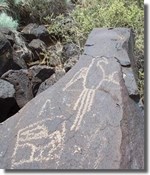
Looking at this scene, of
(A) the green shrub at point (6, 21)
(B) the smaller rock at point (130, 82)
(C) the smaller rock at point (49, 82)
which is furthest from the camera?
(A) the green shrub at point (6, 21)

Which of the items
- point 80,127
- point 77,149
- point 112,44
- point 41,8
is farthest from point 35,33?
point 77,149

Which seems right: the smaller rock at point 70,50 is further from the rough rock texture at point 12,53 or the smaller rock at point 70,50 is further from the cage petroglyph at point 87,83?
the cage petroglyph at point 87,83

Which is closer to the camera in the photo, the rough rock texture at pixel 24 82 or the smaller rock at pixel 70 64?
the rough rock texture at pixel 24 82

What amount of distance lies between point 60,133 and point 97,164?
1.10 ft

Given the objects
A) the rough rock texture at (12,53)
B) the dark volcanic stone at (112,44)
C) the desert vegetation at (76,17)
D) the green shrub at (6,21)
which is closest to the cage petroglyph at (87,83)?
the dark volcanic stone at (112,44)

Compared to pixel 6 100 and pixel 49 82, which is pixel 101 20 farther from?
pixel 6 100

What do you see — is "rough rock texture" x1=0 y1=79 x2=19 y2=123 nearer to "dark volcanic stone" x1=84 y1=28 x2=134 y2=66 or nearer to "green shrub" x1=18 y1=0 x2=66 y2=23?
"dark volcanic stone" x1=84 y1=28 x2=134 y2=66

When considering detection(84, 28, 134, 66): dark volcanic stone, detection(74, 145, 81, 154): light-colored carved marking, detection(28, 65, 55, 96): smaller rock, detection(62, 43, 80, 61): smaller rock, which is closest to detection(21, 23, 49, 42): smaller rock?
detection(62, 43, 80, 61): smaller rock

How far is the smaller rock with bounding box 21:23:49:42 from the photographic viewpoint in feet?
16.1

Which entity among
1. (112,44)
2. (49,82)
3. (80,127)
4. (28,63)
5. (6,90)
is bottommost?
(28,63)

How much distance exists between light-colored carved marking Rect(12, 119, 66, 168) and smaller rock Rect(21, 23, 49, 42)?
2.22 metres

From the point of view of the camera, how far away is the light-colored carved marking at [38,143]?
260 cm

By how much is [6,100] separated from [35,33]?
58.7 inches

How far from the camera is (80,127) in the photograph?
2719 millimetres
